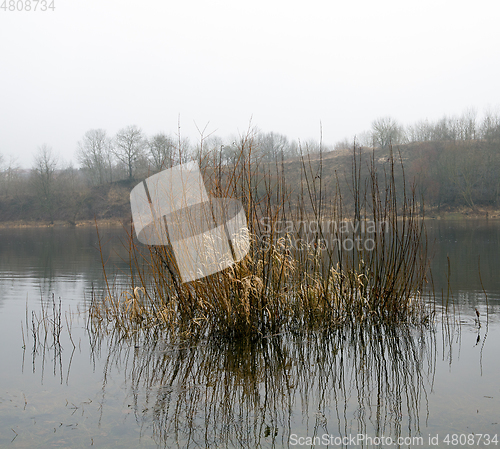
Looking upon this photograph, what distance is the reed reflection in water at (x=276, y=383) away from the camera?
10.8 feet

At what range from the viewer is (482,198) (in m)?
41.2

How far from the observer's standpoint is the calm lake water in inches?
127

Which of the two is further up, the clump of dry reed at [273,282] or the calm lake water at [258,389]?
the clump of dry reed at [273,282]

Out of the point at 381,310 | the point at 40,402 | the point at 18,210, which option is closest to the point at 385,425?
the point at 381,310

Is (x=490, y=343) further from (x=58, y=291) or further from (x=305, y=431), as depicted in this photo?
(x=58, y=291)

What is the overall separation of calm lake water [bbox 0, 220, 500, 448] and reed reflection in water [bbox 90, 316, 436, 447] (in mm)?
14

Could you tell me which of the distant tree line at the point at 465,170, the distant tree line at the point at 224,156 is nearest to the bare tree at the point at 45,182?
the distant tree line at the point at 224,156

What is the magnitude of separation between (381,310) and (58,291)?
7.75 meters

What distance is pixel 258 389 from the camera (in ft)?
13.1

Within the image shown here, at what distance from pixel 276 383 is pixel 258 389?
236 millimetres

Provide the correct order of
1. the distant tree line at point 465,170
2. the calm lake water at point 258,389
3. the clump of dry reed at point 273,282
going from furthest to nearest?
1. the distant tree line at point 465,170
2. the clump of dry reed at point 273,282
3. the calm lake water at point 258,389

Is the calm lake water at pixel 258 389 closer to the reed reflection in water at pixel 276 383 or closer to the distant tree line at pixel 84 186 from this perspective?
the reed reflection in water at pixel 276 383

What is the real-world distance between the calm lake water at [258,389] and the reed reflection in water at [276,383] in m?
0.01

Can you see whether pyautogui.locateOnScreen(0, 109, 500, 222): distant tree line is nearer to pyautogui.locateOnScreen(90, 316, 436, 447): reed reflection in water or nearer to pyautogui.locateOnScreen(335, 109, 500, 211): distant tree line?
pyautogui.locateOnScreen(335, 109, 500, 211): distant tree line
